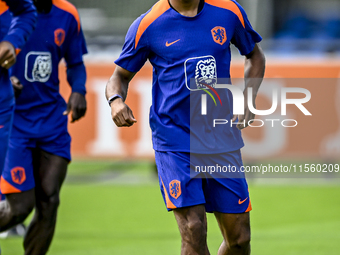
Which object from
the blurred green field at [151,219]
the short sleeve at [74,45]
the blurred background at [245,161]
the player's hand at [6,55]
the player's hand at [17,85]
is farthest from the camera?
the blurred background at [245,161]

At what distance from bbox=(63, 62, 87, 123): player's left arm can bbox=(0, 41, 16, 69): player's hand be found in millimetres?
1106

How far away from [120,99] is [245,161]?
271 inches

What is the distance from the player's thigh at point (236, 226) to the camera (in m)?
3.87

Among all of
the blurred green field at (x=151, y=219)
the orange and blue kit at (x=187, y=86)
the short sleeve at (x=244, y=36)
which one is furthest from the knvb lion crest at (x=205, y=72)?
the blurred green field at (x=151, y=219)

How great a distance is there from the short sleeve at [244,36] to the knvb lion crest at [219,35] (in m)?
0.13

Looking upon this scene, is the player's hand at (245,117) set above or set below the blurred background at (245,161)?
above

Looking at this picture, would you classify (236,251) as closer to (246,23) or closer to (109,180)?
(246,23)

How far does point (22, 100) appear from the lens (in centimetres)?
493

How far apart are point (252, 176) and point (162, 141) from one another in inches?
273

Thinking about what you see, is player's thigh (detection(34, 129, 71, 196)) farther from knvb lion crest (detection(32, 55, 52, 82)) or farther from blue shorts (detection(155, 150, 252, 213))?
blue shorts (detection(155, 150, 252, 213))

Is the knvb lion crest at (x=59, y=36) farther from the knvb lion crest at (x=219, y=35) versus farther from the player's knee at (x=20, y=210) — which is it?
the knvb lion crest at (x=219, y=35)

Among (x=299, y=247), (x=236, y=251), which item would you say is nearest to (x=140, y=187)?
(x=299, y=247)

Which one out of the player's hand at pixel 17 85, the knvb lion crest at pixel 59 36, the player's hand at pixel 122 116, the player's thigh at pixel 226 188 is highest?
the knvb lion crest at pixel 59 36

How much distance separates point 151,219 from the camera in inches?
297
